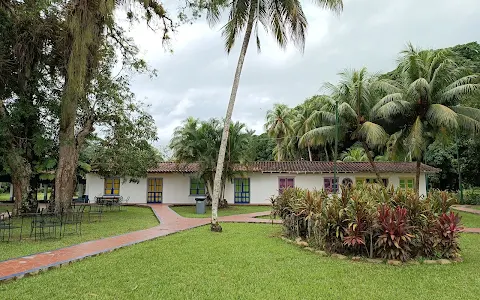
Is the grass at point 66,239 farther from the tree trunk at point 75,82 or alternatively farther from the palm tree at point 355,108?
the palm tree at point 355,108

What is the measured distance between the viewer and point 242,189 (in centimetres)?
2398

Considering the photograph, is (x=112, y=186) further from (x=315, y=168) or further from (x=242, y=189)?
(x=315, y=168)

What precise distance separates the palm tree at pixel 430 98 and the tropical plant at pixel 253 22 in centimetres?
776

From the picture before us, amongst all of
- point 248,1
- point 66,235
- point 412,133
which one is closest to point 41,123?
point 66,235

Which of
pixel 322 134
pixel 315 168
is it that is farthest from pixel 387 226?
pixel 315 168

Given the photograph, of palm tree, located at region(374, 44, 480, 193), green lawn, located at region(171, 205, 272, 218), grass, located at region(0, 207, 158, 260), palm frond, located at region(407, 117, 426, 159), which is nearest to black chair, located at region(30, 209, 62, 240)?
grass, located at region(0, 207, 158, 260)

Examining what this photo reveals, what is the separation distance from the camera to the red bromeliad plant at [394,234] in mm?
6852

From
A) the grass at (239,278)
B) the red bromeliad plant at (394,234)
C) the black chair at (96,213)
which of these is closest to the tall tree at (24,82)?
the black chair at (96,213)

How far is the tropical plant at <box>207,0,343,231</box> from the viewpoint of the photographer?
1144cm

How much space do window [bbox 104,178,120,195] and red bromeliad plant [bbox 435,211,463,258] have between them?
2112 centimetres

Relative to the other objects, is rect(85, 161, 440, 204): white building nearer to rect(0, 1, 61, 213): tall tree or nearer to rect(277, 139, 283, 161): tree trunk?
rect(0, 1, 61, 213): tall tree

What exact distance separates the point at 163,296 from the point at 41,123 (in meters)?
12.8

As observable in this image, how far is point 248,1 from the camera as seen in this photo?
11.8 metres

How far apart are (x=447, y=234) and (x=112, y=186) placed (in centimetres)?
2153
